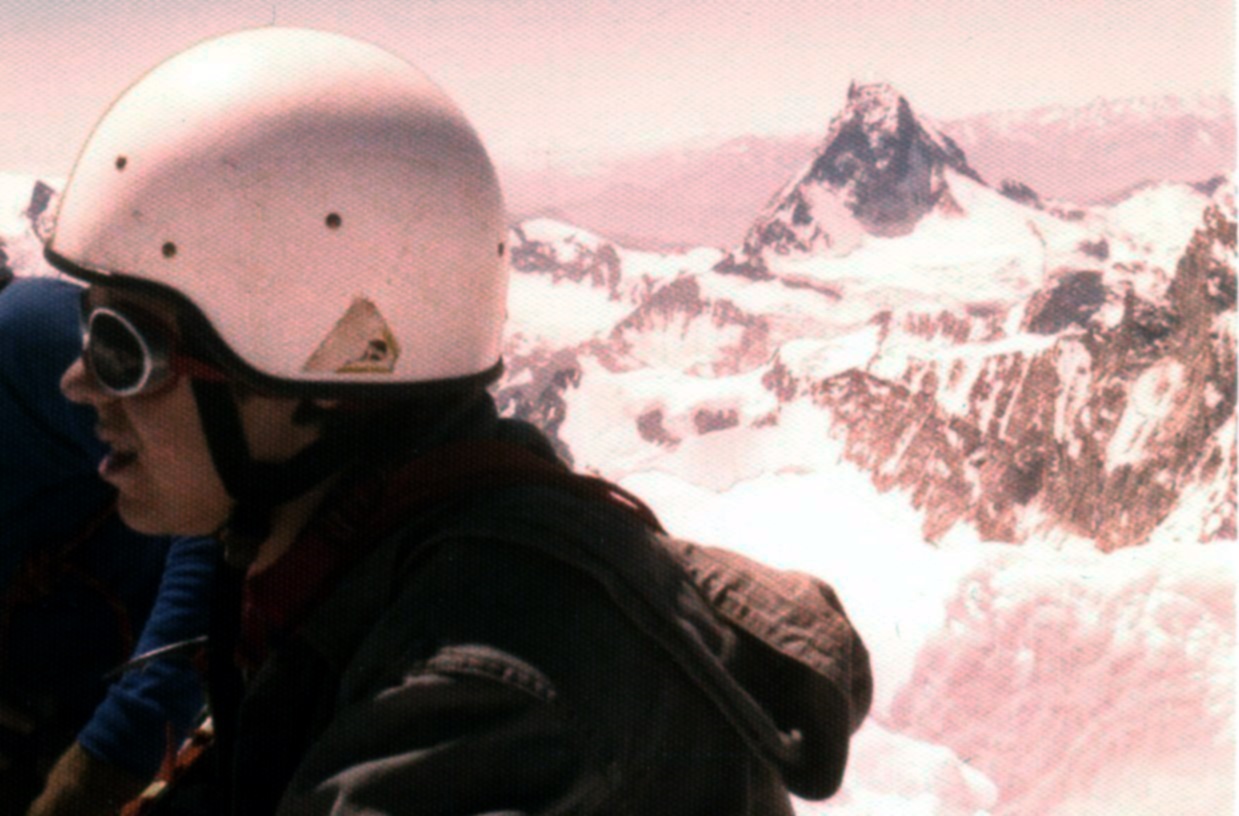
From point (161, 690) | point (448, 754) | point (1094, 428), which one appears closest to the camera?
point (448, 754)

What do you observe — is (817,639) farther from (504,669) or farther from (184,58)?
(184,58)

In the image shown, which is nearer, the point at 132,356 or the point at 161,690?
the point at 132,356

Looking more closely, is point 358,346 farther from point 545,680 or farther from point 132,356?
point 545,680

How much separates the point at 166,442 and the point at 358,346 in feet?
1.64

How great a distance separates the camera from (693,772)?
1.79 metres

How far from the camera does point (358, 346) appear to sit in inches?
94.0

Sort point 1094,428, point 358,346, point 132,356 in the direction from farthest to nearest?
point 1094,428 → point 358,346 → point 132,356

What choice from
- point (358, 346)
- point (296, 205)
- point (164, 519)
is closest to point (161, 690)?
point (164, 519)

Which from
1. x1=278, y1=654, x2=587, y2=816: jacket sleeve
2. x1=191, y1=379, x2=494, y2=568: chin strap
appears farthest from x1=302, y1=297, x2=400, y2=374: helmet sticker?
x1=278, y1=654, x2=587, y2=816: jacket sleeve

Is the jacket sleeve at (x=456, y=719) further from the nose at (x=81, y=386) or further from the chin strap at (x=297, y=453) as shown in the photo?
the nose at (x=81, y=386)

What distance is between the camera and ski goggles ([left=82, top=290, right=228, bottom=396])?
7.39 ft

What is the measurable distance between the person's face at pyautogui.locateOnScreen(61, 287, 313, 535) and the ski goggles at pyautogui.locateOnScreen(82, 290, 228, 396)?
29mm

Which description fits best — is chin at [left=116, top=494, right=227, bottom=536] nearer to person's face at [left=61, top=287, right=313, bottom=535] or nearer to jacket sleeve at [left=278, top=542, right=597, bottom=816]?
person's face at [left=61, top=287, right=313, bottom=535]

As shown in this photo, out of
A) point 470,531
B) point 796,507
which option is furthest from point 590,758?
point 796,507
